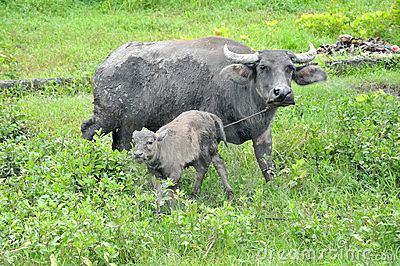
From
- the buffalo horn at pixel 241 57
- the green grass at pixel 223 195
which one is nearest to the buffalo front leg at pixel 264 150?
the green grass at pixel 223 195

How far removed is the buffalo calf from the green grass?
→ 167 mm

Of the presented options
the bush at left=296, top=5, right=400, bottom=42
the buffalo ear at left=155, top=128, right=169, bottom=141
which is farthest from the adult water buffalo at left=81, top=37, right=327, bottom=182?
the bush at left=296, top=5, right=400, bottom=42

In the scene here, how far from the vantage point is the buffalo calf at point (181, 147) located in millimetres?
3824

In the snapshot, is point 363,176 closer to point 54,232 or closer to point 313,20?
point 54,232

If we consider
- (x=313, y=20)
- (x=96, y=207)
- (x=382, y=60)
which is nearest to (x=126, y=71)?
(x=96, y=207)

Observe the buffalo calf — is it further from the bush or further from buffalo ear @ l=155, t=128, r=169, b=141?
the bush

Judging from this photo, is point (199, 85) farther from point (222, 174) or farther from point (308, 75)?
point (308, 75)

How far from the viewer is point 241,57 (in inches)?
175

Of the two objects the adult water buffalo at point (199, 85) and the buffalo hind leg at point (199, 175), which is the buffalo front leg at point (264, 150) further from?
the buffalo hind leg at point (199, 175)

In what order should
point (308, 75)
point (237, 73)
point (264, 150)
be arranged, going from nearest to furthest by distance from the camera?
point (237, 73) → point (308, 75) → point (264, 150)

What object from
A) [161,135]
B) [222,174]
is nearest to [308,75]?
[222,174]

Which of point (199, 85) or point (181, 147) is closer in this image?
point (181, 147)

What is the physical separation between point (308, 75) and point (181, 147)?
4.91ft

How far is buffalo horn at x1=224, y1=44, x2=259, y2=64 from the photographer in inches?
173
